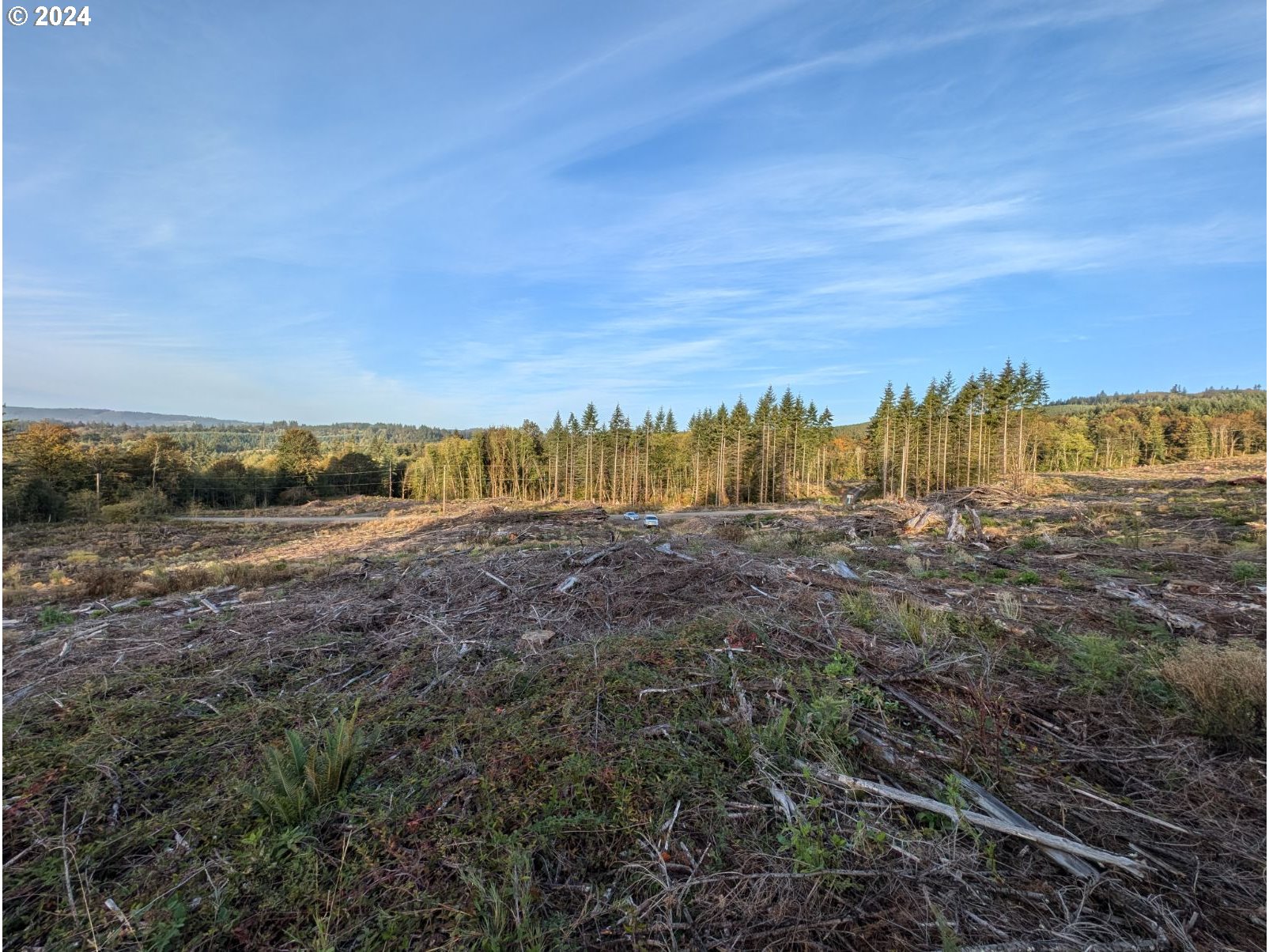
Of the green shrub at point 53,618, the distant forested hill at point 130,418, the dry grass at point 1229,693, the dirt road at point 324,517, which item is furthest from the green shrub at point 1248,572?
the distant forested hill at point 130,418

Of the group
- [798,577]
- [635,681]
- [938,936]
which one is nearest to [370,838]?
[635,681]

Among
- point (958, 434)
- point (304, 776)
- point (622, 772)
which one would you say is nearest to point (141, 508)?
point (304, 776)

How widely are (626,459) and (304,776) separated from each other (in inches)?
2080

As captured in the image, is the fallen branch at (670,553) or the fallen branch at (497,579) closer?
the fallen branch at (497,579)

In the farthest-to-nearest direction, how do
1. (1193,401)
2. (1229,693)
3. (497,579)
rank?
(1193,401), (497,579), (1229,693)

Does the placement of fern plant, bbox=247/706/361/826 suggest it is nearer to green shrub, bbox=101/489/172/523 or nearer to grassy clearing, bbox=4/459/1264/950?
grassy clearing, bbox=4/459/1264/950

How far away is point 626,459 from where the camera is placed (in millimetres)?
55844

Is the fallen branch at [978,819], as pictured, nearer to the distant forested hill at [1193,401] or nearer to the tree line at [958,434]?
the tree line at [958,434]

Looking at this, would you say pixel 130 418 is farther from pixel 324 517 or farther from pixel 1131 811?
pixel 1131 811

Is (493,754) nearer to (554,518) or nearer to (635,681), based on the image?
(635,681)

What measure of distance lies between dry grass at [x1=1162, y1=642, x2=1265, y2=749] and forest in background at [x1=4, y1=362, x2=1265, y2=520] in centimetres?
3920

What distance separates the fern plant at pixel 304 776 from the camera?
2932mm

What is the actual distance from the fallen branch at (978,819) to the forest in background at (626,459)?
42.0 metres

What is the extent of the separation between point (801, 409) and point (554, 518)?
35.2 metres
